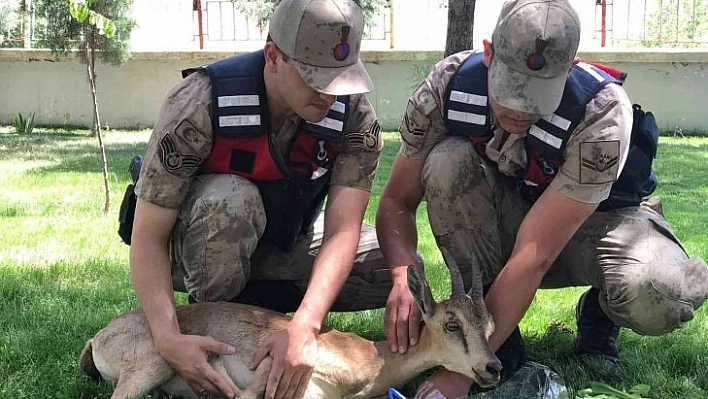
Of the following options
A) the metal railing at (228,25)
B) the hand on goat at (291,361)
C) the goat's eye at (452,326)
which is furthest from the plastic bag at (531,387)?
the metal railing at (228,25)

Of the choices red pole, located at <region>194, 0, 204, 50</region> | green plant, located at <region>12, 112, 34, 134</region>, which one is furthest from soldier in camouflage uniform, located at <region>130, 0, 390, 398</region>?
red pole, located at <region>194, 0, 204, 50</region>

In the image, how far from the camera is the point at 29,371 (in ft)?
12.8

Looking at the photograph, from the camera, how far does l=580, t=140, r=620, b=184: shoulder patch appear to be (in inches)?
137

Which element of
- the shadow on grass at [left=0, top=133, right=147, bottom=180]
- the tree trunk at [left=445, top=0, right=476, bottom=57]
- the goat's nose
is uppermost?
the tree trunk at [left=445, top=0, right=476, bottom=57]

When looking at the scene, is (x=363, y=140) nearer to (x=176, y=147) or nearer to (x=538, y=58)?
(x=176, y=147)

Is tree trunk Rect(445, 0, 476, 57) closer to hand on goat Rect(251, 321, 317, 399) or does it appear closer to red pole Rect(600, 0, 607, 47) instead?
red pole Rect(600, 0, 607, 47)

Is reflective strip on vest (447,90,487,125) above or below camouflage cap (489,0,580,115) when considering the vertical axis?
below

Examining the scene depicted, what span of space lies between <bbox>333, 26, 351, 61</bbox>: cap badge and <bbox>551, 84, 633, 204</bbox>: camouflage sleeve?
0.98m

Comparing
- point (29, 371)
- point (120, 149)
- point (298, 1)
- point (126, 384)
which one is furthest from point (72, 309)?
point (120, 149)

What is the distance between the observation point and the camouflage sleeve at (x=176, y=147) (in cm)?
359

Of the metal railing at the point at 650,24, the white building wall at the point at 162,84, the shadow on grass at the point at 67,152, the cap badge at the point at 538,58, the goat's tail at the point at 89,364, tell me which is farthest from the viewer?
the metal railing at the point at 650,24

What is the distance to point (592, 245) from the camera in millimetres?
3924

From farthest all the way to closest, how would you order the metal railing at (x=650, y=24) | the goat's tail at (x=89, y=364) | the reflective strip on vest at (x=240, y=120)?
the metal railing at (x=650, y=24) < the goat's tail at (x=89, y=364) < the reflective strip on vest at (x=240, y=120)

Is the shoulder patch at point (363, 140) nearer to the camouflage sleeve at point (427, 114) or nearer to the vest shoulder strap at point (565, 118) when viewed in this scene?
the camouflage sleeve at point (427, 114)
